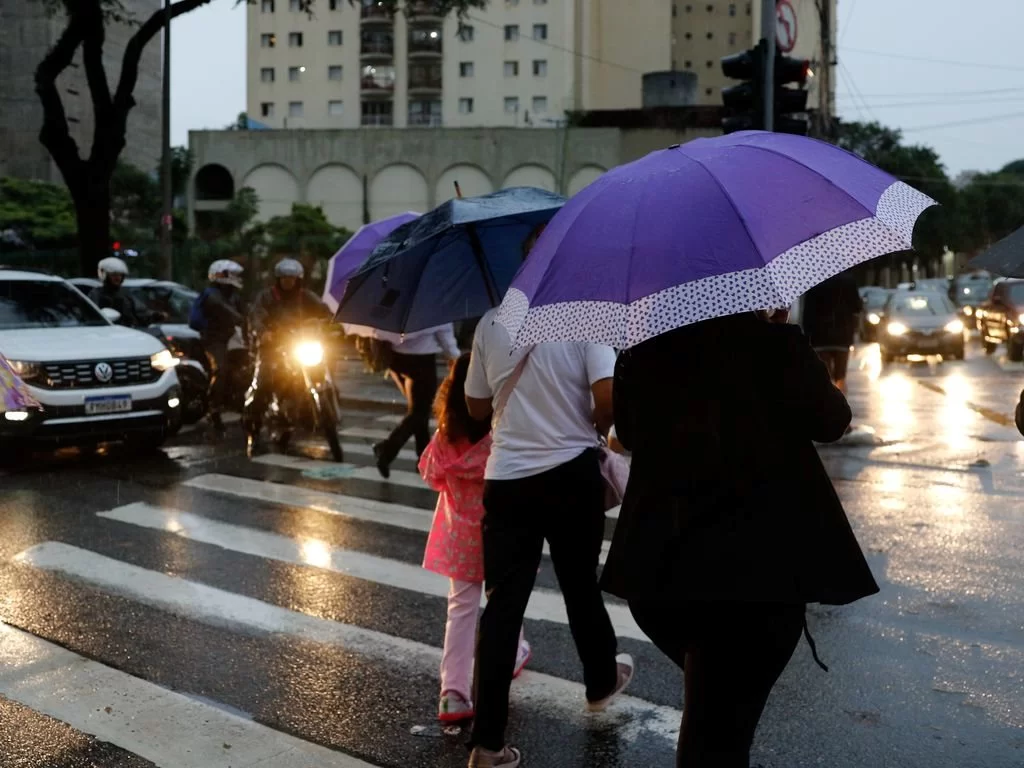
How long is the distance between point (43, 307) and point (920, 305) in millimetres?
19488

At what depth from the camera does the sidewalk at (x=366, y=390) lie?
53.2ft

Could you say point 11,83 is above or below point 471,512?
above

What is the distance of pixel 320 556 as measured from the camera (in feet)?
25.0

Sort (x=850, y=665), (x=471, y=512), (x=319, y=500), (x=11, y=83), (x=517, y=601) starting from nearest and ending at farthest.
Result: (x=517, y=601) < (x=471, y=512) < (x=850, y=665) < (x=319, y=500) < (x=11, y=83)

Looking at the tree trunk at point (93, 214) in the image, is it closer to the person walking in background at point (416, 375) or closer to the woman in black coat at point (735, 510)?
the person walking in background at point (416, 375)

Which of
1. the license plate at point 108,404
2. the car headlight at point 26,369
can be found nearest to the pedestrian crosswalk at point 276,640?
the license plate at point 108,404

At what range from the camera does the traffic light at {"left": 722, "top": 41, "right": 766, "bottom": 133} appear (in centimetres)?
1058

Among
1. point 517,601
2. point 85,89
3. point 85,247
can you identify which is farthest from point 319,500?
point 85,89

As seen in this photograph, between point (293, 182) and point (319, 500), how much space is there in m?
58.4

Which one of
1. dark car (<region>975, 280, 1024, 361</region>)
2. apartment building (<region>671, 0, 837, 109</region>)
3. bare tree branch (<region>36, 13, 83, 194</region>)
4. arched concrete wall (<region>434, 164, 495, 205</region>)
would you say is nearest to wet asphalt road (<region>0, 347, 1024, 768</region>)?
bare tree branch (<region>36, 13, 83, 194</region>)

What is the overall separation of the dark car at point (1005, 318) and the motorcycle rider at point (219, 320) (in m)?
15.0

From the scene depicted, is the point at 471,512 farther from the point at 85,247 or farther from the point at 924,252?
the point at 924,252

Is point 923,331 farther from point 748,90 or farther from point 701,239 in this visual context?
point 701,239

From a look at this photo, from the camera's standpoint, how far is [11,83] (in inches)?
2517
